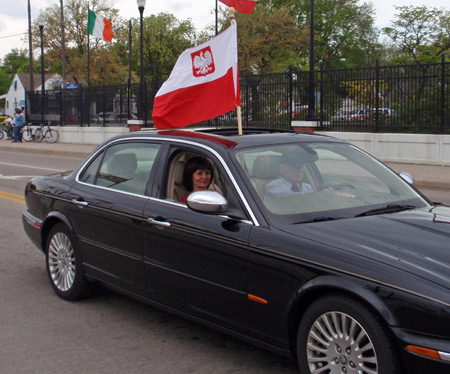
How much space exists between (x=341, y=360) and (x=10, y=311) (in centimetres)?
316

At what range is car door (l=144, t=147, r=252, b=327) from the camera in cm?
375

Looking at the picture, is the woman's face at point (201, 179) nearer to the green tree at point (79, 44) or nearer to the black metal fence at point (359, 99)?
the black metal fence at point (359, 99)

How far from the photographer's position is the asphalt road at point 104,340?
13.0ft

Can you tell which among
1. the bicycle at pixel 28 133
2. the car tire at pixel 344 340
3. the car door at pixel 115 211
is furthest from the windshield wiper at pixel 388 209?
the bicycle at pixel 28 133

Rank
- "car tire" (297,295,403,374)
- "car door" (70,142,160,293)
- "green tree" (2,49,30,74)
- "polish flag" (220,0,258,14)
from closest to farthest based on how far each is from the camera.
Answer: "car tire" (297,295,403,374) < "car door" (70,142,160,293) < "polish flag" (220,0,258,14) < "green tree" (2,49,30,74)

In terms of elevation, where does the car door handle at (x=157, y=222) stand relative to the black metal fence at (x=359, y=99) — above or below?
below

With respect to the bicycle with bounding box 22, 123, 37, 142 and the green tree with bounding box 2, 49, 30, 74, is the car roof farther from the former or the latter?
the green tree with bounding box 2, 49, 30, 74

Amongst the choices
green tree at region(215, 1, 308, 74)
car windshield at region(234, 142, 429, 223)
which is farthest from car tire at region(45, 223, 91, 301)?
green tree at region(215, 1, 308, 74)

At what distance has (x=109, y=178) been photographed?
5145mm

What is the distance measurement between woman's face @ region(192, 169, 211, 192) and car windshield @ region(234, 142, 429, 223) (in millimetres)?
531

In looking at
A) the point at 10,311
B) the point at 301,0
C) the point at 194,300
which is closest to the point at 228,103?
the point at 194,300

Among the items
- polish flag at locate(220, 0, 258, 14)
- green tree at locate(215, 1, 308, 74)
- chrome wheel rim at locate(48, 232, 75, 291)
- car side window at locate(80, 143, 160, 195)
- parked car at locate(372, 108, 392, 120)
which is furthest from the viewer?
green tree at locate(215, 1, 308, 74)

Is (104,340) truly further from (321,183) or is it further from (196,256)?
(321,183)

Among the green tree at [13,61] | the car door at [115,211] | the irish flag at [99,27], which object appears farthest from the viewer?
the green tree at [13,61]
